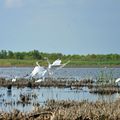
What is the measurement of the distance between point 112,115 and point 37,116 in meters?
1.82

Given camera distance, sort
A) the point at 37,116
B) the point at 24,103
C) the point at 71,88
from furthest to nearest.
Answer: the point at 71,88 → the point at 24,103 → the point at 37,116

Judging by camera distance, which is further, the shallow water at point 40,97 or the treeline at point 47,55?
the treeline at point 47,55

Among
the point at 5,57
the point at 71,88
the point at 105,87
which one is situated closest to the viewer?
the point at 105,87

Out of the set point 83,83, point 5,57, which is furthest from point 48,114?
point 5,57

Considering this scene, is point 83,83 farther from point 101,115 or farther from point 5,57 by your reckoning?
point 5,57

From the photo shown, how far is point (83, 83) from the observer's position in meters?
32.6

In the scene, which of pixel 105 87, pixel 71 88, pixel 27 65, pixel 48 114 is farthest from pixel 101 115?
pixel 27 65

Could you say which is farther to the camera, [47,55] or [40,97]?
[47,55]

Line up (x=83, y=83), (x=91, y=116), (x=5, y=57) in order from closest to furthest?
1. (x=91, y=116)
2. (x=83, y=83)
3. (x=5, y=57)

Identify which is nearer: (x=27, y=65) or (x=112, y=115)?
(x=112, y=115)

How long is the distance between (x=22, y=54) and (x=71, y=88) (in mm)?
79858

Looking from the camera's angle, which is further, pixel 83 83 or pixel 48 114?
pixel 83 83

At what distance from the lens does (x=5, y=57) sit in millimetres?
104938

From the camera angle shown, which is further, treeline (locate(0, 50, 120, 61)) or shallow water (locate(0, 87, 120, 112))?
treeline (locate(0, 50, 120, 61))
